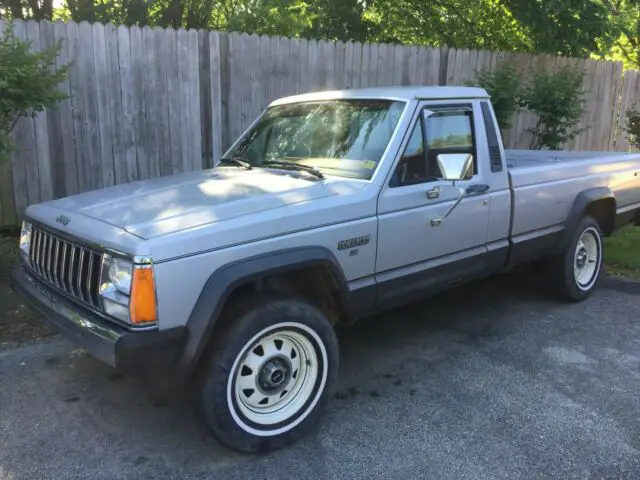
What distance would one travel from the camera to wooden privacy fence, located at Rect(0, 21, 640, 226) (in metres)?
6.30

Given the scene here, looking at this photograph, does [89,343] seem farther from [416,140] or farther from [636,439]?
[636,439]

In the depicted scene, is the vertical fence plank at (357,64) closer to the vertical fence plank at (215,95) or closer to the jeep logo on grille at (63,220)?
the vertical fence plank at (215,95)

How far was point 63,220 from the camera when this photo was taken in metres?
3.43

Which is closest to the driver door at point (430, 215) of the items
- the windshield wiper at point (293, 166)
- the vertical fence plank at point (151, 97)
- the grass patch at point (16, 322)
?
the windshield wiper at point (293, 166)

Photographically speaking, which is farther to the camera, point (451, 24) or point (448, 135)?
point (451, 24)

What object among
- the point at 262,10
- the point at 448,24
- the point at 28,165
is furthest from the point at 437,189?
the point at 448,24

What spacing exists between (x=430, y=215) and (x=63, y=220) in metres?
→ 2.33

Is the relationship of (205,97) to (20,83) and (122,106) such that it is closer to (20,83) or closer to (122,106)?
(122,106)

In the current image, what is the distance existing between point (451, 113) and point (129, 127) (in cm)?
388

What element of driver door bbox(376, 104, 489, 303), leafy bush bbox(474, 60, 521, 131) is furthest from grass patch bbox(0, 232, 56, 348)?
leafy bush bbox(474, 60, 521, 131)

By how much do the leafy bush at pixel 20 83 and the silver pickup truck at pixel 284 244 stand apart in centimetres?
141

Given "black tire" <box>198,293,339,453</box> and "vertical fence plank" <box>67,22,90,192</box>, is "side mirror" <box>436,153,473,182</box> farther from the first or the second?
"vertical fence plank" <box>67,22,90,192</box>

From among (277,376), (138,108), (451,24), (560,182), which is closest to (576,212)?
(560,182)

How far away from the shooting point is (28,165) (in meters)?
6.30
